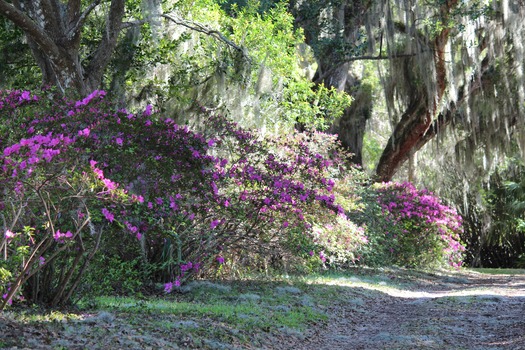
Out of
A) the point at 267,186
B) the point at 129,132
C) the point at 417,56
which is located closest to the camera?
the point at 129,132

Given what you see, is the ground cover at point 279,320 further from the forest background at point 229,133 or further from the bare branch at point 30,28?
the bare branch at point 30,28

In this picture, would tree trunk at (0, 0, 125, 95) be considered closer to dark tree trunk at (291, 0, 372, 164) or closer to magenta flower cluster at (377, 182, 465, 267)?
dark tree trunk at (291, 0, 372, 164)

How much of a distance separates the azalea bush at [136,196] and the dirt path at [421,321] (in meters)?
1.33

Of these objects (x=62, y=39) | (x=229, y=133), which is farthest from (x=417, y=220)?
(x=62, y=39)

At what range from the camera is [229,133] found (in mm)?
9547

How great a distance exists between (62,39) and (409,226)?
32.3ft

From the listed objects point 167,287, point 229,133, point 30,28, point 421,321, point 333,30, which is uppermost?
point 333,30

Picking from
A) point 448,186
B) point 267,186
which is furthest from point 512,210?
point 267,186

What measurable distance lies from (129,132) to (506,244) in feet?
69.0

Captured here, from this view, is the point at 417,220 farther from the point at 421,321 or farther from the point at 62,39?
the point at 62,39

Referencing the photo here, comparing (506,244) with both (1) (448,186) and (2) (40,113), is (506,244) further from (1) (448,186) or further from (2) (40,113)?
(2) (40,113)

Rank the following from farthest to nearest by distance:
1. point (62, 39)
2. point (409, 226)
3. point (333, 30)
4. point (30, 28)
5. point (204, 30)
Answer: point (409, 226), point (333, 30), point (204, 30), point (62, 39), point (30, 28)

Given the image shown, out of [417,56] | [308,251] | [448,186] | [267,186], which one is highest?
[417,56]

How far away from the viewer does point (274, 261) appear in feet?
38.9
